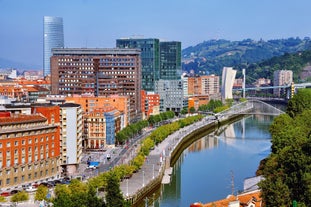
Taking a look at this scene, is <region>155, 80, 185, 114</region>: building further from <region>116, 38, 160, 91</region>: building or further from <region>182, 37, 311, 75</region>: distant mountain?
<region>182, 37, 311, 75</region>: distant mountain

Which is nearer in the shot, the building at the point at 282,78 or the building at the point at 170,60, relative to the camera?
the building at the point at 170,60

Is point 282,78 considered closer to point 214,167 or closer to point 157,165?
point 214,167

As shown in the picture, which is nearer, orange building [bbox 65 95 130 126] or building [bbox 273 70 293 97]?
orange building [bbox 65 95 130 126]

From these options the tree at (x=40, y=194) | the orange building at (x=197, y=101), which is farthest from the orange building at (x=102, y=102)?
the orange building at (x=197, y=101)

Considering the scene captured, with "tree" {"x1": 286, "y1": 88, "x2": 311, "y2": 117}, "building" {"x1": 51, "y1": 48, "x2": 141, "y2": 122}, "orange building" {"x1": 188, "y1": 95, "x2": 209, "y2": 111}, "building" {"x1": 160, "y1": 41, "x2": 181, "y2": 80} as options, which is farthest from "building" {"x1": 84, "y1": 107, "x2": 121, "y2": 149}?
"orange building" {"x1": 188, "y1": 95, "x2": 209, "y2": 111}

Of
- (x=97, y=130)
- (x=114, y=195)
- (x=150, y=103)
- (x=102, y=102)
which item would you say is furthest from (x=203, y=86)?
(x=114, y=195)

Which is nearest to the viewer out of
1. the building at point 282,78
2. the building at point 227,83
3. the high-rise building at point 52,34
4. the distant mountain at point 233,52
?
the building at point 227,83

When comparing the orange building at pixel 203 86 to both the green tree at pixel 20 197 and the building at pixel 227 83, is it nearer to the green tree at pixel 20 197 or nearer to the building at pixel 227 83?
the building at pixel 227 83
